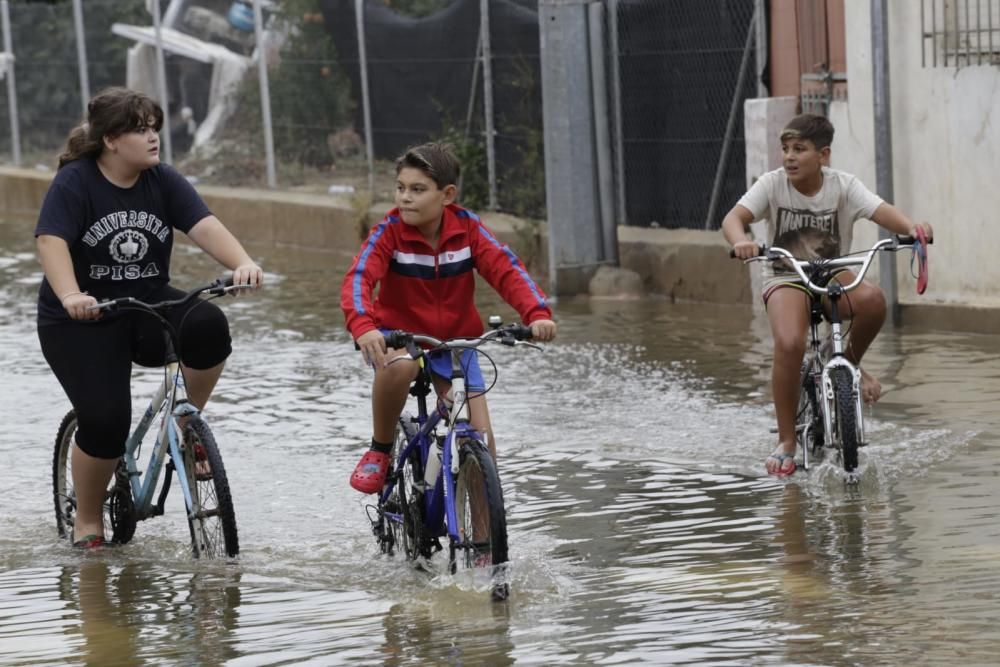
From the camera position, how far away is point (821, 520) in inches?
289

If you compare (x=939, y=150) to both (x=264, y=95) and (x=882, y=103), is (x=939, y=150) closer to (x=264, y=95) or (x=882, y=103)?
(x=882, y=103)

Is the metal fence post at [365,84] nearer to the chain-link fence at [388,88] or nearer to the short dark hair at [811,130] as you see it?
the chain-link fence at [388,88]

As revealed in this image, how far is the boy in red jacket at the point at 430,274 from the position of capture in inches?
258

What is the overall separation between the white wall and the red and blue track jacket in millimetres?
5846

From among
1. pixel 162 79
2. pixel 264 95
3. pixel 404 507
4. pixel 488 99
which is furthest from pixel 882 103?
pixel 162 79

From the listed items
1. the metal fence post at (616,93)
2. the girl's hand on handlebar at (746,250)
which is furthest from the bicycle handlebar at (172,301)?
the metal fence post at (616,93)

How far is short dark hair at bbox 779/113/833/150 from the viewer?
8.26m

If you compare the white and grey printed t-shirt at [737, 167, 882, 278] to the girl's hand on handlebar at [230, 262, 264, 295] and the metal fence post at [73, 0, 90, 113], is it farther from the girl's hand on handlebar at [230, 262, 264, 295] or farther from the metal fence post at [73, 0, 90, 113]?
the metal fence post at [73, 0, 90, 113]

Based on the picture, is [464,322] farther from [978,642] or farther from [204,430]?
[978,642]

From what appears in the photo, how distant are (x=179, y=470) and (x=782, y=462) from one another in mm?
2643

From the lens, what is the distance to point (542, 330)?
20.3 ft

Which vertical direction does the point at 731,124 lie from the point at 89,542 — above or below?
above

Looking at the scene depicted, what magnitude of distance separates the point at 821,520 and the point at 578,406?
10.2ft

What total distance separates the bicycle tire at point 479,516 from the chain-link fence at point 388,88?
8074 millimetres
